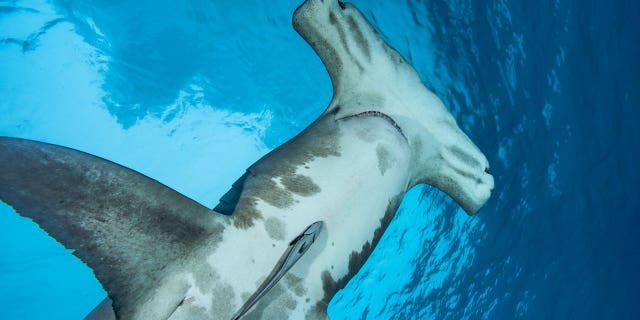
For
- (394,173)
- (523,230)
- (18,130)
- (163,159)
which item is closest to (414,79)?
(394,173)

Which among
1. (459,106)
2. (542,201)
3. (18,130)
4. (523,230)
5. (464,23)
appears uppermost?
(18,130)

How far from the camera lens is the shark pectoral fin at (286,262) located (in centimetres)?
195

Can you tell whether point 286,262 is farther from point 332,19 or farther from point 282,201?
point 332,19

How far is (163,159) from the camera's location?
11938 mm

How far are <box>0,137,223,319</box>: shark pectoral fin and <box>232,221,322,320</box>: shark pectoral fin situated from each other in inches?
15.8

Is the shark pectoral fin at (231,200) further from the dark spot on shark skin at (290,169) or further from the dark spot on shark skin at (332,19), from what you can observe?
the dark spot on shark skin at (332,19)

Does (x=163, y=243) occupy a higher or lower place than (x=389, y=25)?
higher

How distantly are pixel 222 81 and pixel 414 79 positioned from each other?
875cm

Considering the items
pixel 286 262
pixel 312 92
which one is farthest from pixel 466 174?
pixel 312 92

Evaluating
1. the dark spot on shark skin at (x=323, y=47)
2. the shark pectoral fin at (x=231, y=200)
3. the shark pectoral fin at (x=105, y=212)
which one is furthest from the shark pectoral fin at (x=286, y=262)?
the dark spot on shark skin at (x=323, y=47)

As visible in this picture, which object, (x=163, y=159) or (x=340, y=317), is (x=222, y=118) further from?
(x=340, y=317)

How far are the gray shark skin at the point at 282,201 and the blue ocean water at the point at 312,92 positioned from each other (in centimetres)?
682

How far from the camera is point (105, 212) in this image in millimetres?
1749

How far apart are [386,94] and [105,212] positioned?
211cm
